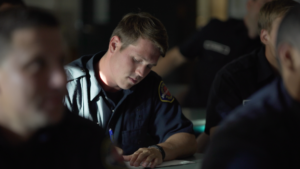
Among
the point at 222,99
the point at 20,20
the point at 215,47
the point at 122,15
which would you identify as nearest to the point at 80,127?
the point at 20,20

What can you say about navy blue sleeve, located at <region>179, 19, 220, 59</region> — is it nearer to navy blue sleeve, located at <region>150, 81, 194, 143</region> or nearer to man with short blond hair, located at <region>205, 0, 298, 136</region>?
man with short blond hair, located at <region>205, 0, 298, 136</region>

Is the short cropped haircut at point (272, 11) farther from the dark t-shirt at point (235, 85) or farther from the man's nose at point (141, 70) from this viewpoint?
the man's nose at point (141, 70)

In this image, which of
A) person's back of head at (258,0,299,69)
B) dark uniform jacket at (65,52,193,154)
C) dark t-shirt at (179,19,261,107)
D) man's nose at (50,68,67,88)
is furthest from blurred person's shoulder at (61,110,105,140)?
dark t-shirt at (179,19,261,107)

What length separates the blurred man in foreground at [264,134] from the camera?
651mm

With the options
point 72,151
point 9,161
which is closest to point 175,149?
point 72,151

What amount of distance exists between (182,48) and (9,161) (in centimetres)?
187

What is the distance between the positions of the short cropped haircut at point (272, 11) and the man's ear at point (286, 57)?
0.81m

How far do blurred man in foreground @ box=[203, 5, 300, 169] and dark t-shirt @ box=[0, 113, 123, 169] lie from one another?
288 mm

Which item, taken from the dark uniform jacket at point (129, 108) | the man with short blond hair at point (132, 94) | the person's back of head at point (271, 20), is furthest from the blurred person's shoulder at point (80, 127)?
the person's back of head at point (271, 20)

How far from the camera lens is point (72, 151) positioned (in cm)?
78

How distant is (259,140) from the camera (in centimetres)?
66

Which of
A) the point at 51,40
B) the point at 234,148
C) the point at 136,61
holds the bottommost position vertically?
the point at 136,61

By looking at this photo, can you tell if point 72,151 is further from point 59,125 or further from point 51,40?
point 51,40

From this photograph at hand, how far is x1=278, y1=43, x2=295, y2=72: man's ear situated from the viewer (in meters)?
0.79
